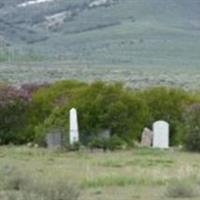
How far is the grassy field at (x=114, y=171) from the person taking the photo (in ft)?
58.2

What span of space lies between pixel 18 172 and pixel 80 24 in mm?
123877

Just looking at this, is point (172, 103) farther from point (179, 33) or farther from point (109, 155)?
point (179, 33)

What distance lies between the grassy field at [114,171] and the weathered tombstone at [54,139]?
2.28 ft

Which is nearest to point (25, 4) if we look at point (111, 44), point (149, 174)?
point (111, 44)

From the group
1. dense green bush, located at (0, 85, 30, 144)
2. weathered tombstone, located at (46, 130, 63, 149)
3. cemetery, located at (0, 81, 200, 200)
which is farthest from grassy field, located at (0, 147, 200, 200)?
dense green bush, located at (0, 85, 30, 144)

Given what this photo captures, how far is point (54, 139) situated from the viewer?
30.1 meters

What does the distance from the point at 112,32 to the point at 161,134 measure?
10055 centimetres

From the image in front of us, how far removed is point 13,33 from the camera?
142375 mm

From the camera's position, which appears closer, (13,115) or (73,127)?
(73,127)

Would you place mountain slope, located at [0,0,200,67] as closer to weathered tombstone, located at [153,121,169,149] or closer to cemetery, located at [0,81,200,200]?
Answer: cemetery, located at [0,81,200,200]

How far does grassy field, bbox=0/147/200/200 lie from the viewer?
58.2ft

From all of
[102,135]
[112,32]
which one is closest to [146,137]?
[102,135]

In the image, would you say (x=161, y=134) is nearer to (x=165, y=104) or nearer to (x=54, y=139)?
(x=54, y=139)

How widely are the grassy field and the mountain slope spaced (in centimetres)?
8120
